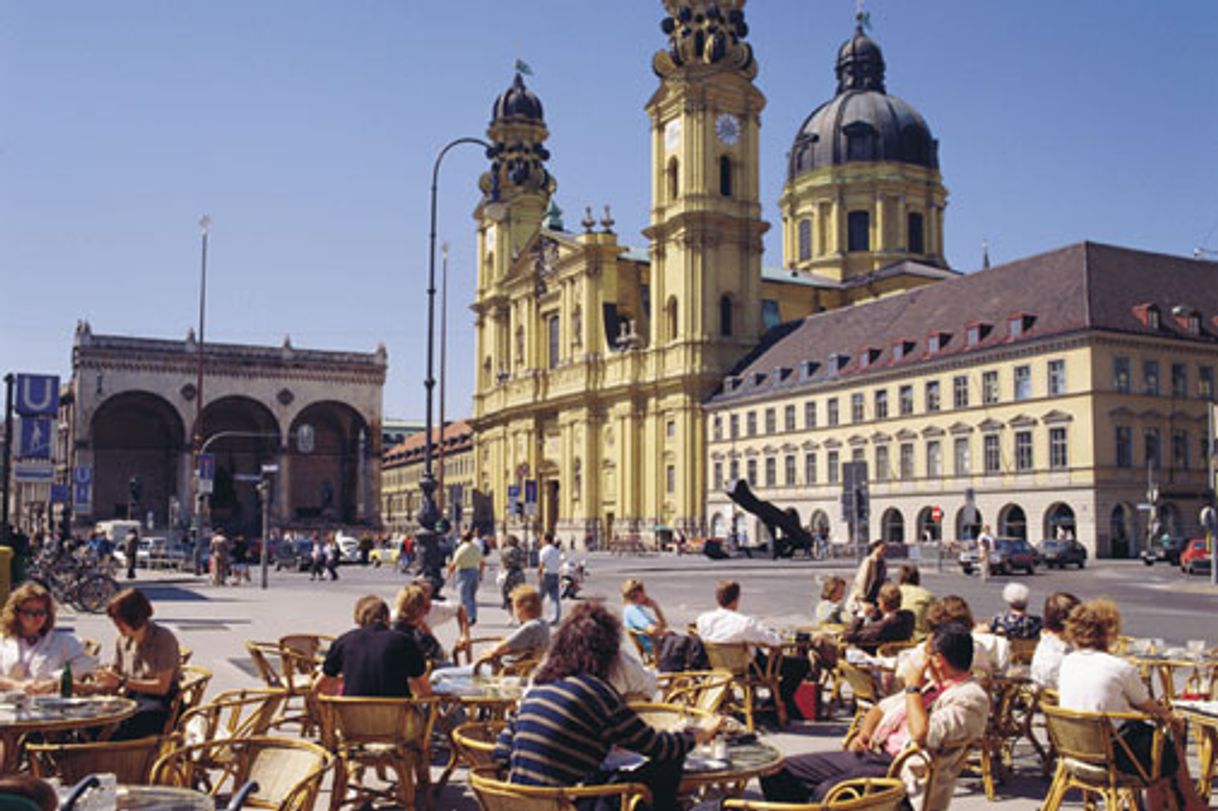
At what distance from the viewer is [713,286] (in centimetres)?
7338

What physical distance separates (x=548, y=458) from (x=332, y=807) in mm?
79186

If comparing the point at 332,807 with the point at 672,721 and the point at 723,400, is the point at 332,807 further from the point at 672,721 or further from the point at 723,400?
the point at 723,400

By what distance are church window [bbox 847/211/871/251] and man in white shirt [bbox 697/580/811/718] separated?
260ft

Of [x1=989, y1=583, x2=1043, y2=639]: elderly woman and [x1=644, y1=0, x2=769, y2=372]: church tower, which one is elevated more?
[x1=644, y1=0, x2=769, y2=372]: church tower

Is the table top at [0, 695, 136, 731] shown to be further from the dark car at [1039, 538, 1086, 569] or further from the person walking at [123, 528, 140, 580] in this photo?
the dark car at [1039, 538, 1086, 569]

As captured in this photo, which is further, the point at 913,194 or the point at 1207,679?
the point at 913,194

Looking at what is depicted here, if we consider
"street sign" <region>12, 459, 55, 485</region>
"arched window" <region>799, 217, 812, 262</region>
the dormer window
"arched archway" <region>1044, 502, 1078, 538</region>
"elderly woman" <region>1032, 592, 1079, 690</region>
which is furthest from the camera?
"arched window" <region>799, 217, 812, 262</region>

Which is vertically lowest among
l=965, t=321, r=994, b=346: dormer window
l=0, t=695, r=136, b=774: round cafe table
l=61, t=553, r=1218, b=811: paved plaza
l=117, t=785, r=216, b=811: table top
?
l=61, t=553, r=1218, b=811: paved plaza

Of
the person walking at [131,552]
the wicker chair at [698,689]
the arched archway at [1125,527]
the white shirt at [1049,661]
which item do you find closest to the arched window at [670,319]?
the arched archway at [1125,527]

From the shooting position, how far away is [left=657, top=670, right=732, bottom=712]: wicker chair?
25.3 feet

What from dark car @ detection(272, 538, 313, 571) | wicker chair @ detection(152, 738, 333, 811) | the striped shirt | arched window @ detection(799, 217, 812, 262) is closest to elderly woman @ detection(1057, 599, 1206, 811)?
the striped shirt

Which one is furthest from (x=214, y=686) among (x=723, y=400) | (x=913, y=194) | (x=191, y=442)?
(x=913, y=194)

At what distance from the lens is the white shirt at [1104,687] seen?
7.28m

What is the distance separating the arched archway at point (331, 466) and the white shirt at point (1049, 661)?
80146 mm
